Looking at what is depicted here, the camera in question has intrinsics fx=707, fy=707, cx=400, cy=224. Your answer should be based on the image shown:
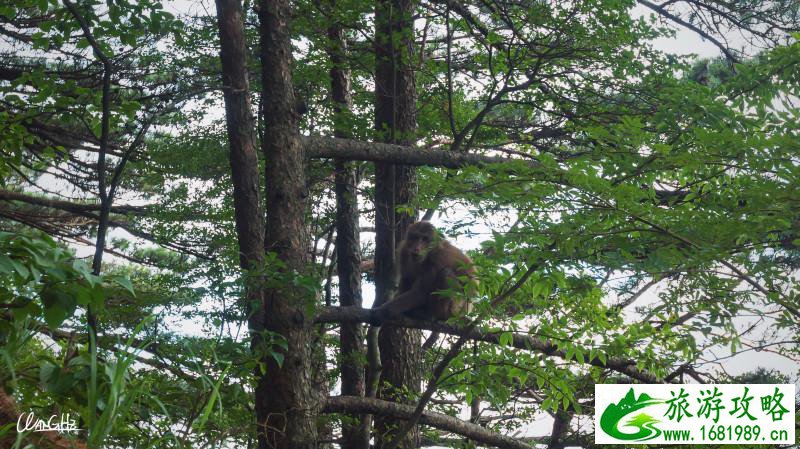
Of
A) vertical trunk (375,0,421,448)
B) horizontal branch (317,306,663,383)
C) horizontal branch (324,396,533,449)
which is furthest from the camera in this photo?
vertical trunk (375,0,421,448)

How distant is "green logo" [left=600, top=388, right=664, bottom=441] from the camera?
5.00 m

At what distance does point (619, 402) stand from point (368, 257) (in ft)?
21.8

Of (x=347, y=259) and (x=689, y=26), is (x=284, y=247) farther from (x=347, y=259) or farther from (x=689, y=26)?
(x=689, y=26)

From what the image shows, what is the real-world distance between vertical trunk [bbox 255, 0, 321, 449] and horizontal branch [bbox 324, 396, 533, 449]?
2.41ft

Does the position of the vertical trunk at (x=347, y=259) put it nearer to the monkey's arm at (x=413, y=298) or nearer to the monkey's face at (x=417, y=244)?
the monkey's face at (x=417, y=244)

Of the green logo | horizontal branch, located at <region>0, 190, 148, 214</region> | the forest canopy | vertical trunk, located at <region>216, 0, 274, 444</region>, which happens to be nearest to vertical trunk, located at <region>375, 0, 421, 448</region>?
the forest canopy

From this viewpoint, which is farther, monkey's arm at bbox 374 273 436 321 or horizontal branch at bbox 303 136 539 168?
monkey's arm at bbox 374 273 436 321

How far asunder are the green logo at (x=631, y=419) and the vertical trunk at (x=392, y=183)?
90.9 inches

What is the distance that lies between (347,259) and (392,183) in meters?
1.13

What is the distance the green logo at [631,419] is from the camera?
5.00 m

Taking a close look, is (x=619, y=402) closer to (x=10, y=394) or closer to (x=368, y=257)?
(x=10, y=394)

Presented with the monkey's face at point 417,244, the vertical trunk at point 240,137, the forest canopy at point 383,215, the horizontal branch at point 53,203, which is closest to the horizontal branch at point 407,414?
the forest canopy at point 383,215
